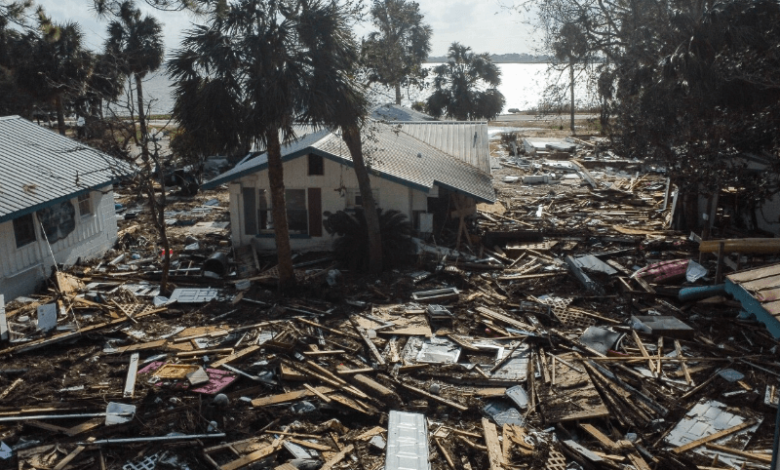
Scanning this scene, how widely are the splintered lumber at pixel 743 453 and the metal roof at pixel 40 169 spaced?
1501 centimetres

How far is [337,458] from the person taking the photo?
400 inches

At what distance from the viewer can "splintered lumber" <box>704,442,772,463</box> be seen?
388 inches

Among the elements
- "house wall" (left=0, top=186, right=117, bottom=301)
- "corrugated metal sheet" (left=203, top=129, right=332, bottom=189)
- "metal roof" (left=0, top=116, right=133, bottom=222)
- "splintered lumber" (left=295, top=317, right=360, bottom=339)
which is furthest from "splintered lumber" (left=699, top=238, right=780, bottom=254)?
"house wall" (left=0, top=186, right=117, bottom=301)

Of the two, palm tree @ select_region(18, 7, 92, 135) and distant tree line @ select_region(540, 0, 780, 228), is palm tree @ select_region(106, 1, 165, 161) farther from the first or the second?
distant tree line @ select_region(540, 0, 780, 228)

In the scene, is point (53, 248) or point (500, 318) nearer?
point (500, 318)

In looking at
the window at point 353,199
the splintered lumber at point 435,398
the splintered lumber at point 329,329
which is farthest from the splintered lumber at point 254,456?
the window at point 353,199

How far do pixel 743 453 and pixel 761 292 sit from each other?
537cm

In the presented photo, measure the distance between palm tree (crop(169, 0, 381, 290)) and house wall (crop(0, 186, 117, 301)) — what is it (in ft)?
20.7

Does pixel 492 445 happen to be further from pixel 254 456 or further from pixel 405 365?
pixel 254 456

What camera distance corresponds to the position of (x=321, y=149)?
2133 cm

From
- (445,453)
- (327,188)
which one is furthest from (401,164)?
(445,453)

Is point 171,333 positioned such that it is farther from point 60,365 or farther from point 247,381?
point 247,381

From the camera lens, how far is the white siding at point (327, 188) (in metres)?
22.2

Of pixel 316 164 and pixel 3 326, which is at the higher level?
pixel 316 164
